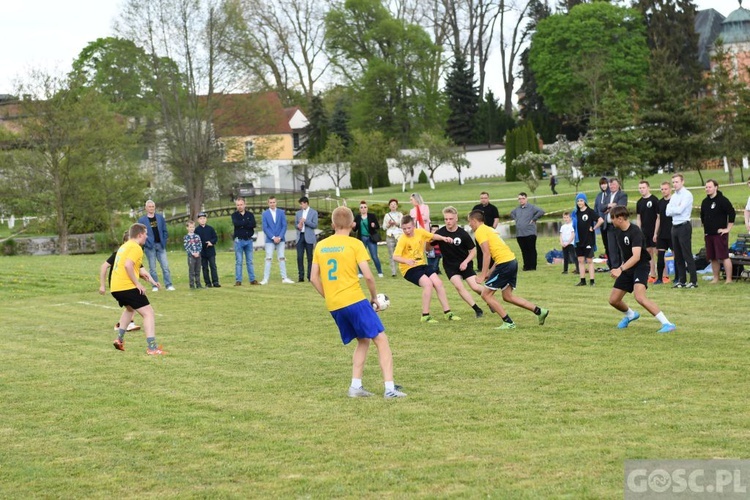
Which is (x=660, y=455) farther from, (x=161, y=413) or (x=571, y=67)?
(x=571, y=67)

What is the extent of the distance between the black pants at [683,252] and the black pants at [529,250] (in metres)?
5.16

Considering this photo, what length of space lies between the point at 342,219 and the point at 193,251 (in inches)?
559

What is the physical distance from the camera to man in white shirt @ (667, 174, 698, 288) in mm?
19359

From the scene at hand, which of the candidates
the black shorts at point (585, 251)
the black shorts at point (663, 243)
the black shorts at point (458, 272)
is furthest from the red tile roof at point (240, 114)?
the black shorts at point (458, 272)

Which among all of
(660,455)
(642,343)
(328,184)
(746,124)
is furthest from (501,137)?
(660,455)

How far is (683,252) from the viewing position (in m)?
19.6

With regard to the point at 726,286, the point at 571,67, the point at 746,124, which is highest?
the point at 571,67

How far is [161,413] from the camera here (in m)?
9.82

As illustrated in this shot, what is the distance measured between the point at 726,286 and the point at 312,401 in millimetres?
11450

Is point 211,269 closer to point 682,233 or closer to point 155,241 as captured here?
point 155,241

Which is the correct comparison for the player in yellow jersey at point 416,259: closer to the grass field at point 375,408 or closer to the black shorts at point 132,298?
the grass field at point 375,408

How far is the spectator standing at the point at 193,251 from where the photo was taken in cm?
2341

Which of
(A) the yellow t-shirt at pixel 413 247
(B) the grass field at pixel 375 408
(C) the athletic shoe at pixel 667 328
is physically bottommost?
(C) the athletic shoe at pixel 667 328

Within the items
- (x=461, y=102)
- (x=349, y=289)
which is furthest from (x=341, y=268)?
(x=461, y=102)
